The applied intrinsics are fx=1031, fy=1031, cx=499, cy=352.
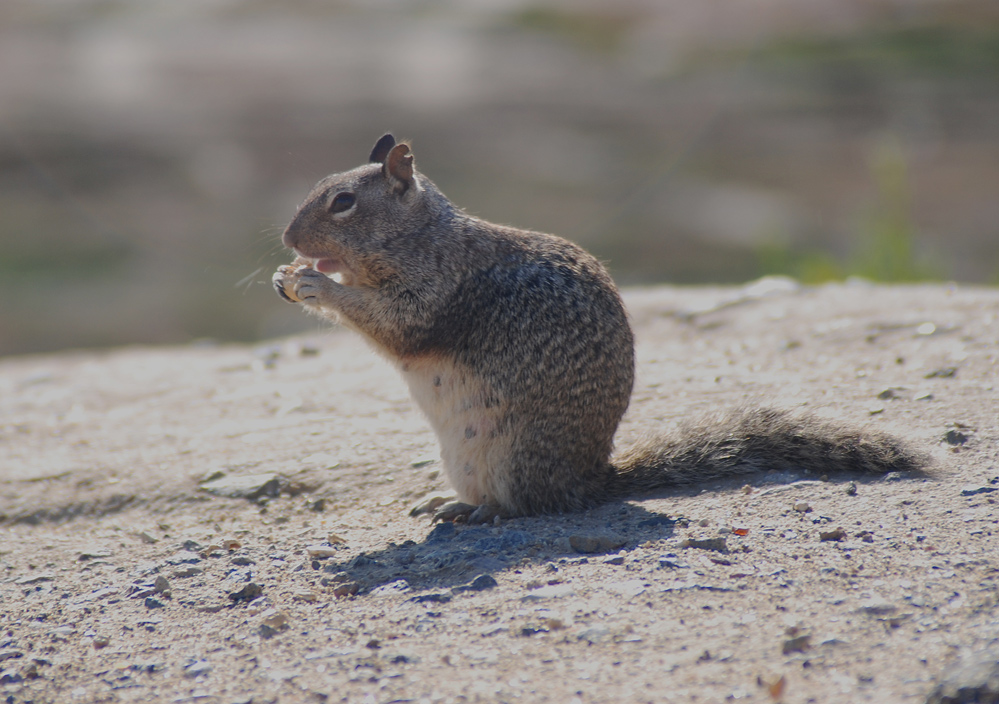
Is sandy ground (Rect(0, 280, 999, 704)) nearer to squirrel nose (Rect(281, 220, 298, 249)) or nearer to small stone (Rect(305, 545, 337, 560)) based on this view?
small stone (Rect(305, 545, 337, 560))

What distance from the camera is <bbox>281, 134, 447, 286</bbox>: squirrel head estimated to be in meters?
5.20

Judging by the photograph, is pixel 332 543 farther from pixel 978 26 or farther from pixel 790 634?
pixel 978 26

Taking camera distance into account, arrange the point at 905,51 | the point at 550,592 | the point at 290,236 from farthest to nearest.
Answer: the point at 905,51 → the point at 290,236 → the point at 550,592

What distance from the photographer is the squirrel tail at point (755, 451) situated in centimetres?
493

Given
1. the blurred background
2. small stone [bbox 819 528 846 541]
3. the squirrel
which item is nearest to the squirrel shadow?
the squirrel

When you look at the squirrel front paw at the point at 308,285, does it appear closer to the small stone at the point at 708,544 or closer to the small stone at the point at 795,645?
the small stone at the point at 708,544

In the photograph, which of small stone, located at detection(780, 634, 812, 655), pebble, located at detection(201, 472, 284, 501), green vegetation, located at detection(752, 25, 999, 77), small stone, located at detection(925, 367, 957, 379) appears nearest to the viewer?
small stone, located at detection(780, 634, 812, 655)

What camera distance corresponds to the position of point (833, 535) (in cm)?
432

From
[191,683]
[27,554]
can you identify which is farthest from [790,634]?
[27,554]

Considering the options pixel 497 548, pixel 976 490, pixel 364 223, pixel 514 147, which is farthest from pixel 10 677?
pixel 514 147

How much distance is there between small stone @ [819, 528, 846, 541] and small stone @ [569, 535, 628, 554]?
82 cm

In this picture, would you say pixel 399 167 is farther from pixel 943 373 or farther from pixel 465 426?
pixel 943 373

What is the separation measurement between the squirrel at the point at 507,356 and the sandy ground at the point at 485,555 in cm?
17

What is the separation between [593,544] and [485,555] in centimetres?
46
